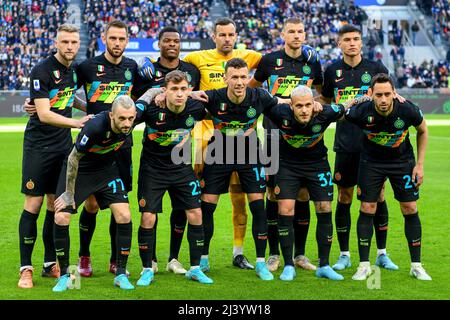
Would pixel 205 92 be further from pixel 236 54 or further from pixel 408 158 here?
pixel 408 158

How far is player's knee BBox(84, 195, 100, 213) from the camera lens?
884 cm

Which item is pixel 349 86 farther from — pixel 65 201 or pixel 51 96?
pixel 65 201

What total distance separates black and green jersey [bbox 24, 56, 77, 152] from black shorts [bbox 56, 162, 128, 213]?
416 mm

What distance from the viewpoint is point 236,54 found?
32.0 ft

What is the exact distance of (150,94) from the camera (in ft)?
28.0

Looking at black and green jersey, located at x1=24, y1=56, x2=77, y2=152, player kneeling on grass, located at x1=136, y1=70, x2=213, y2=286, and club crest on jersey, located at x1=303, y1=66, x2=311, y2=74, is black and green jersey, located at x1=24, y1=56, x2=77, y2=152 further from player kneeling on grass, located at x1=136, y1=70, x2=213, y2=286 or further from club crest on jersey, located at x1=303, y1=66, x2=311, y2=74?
club crest on jersey, located at x1=303, y1=66, x2=311, y2=74

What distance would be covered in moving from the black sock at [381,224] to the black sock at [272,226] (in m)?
1.12

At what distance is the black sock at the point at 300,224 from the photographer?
30.4 feet

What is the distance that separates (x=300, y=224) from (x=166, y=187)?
1.69 meters

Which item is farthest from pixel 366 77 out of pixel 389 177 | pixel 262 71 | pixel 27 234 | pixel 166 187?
pixel 27 234

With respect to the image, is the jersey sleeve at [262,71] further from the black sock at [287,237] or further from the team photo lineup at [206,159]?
the black sock at [287,237]

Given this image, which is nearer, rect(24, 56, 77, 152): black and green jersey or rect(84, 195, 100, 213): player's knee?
rect(24, 56, 77, 152): black and green jersey

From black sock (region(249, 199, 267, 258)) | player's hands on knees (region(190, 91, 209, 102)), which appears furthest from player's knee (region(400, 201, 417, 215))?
player's hands on knees (region(190, 91, 209, 102))
